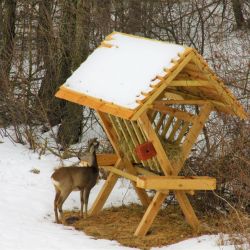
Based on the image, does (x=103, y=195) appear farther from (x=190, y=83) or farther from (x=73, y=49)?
(x=73, y=49)

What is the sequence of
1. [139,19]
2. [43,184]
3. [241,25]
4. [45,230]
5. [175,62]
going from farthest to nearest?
[241,25] < [139,19] < [43,184] < [45,230] < [175,62]

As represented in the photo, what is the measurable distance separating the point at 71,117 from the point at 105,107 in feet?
19.6

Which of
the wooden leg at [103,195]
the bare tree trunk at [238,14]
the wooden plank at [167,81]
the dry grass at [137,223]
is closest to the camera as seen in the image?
the wooden plank at [167,81]

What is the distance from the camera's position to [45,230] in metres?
8.31

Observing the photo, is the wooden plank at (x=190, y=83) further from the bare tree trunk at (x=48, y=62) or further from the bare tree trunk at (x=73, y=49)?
the bare tree trunk at (x=48, y=62)

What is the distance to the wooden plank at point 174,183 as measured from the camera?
7742 mm

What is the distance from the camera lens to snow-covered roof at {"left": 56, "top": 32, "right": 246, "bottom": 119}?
296 inches

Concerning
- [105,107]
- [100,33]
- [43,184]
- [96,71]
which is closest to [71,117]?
[100,33]

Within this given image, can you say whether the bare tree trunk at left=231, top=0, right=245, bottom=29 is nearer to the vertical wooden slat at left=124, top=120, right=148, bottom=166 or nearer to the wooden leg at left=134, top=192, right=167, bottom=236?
the vertical wooden slat at left=124, top=120, right=148, bottom=166

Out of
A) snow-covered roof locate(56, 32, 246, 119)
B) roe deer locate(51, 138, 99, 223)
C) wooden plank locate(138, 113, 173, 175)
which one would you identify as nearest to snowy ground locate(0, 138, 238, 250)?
roe deer locate(51, 138, 99, 223)

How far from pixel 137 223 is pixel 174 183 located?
1202 millimetres

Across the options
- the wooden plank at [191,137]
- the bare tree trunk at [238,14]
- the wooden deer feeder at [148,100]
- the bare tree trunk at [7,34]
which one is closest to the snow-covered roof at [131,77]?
the wooden deer feeder at [148,100]

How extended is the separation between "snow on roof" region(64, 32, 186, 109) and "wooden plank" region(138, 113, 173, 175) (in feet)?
1.15

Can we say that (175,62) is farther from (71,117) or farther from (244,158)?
(71,117)
